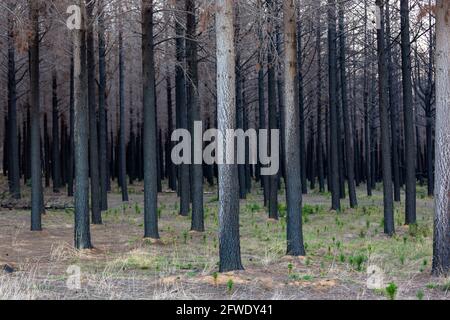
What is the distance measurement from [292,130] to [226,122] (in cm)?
268

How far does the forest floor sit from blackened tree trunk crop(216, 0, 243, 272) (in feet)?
1.47

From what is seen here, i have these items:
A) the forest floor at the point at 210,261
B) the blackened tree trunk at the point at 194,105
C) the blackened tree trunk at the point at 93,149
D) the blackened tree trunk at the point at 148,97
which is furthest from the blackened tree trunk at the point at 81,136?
the blackened tree trunk at the point at 93,149

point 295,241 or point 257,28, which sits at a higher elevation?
point 257,28

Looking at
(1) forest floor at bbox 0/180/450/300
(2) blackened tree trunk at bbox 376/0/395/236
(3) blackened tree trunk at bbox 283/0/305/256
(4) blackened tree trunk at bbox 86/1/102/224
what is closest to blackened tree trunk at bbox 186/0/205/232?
(1) forest floor at bbox 0/180/450/300

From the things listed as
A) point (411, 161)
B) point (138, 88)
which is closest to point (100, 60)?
point (411, 161)

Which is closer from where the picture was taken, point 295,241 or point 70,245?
point 295,241

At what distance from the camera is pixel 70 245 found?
14.4 m

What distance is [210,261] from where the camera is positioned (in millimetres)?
11836

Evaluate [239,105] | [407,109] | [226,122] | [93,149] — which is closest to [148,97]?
[93,149]

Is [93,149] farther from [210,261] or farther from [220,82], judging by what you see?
[220,82]

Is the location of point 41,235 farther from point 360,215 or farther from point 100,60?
point 360,215
